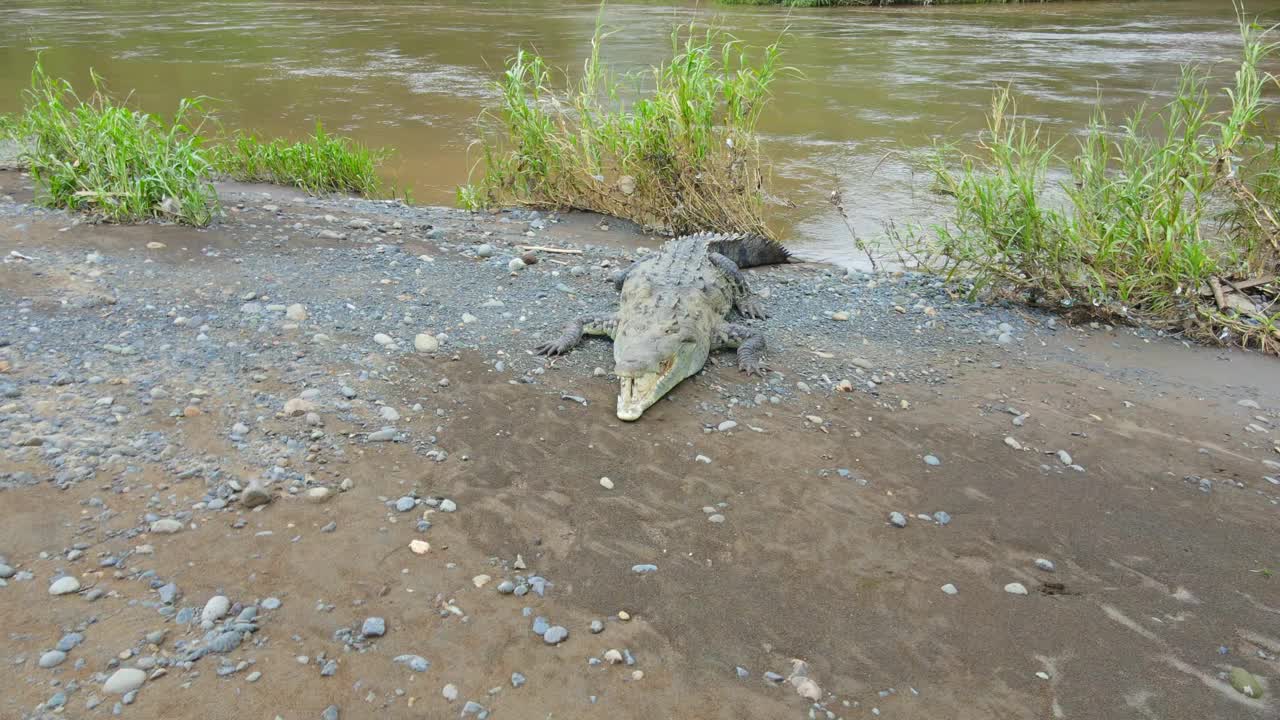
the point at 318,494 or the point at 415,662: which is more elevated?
the point at 318,494

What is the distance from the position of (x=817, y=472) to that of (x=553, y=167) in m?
4.72

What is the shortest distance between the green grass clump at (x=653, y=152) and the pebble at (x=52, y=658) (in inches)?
209

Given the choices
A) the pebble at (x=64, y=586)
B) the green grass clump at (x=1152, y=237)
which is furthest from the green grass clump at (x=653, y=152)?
the pebble at (x=64, y=586)

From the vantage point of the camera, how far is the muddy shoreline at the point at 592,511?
2553mm

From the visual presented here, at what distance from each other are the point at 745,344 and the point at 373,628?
9.01 feet

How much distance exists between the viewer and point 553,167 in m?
7.49

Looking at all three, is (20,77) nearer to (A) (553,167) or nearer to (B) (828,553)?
(A) (553,167)

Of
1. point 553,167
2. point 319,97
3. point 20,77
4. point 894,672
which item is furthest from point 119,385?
point 20,77

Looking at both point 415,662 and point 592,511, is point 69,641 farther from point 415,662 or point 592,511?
point 592,511

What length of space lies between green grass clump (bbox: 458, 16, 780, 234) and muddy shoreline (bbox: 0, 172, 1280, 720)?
84.6 inches

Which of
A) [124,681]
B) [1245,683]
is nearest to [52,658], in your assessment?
[124,681]

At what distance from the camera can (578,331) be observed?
15.6 ft

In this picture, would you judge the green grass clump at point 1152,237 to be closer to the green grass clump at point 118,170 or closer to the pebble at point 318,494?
Answer: the pebble at point 318,494

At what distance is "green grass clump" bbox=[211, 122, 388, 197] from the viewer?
7.96 meters
